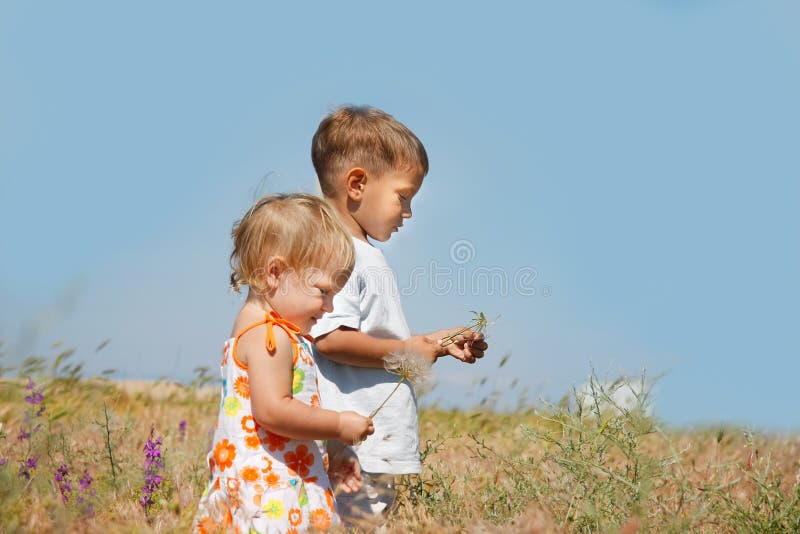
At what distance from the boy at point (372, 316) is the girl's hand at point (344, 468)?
11cm

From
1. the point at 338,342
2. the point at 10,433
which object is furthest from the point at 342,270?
the point at 10,433

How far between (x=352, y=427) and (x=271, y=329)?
445 mm

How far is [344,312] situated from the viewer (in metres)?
3.48

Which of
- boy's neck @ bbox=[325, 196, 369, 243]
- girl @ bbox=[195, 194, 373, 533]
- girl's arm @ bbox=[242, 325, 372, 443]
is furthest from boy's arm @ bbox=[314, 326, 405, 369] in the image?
boy's neck @ bbox=[325, 196, 369, 243]

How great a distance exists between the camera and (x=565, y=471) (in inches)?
128

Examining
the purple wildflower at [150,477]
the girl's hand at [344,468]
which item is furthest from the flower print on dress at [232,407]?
the purple wildflower at [150,477]

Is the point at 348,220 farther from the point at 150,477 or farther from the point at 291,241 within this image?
the point at 150,477

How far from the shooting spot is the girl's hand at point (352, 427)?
3.02 m

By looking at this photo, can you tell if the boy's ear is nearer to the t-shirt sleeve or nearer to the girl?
the t-shirt sleeve

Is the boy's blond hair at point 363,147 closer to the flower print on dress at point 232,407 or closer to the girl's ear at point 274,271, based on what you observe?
the girl's ear at point 274,271

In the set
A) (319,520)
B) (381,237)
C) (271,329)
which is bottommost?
(319,520)

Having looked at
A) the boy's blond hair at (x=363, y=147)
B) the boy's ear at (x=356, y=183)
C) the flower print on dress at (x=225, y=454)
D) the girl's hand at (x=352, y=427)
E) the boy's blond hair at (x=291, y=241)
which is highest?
the boy's blond hair at (x=363, y=147)

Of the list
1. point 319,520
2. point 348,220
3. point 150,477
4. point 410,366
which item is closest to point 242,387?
point 319,520

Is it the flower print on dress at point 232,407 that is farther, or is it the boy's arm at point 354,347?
the boy's arm at point 354,347
